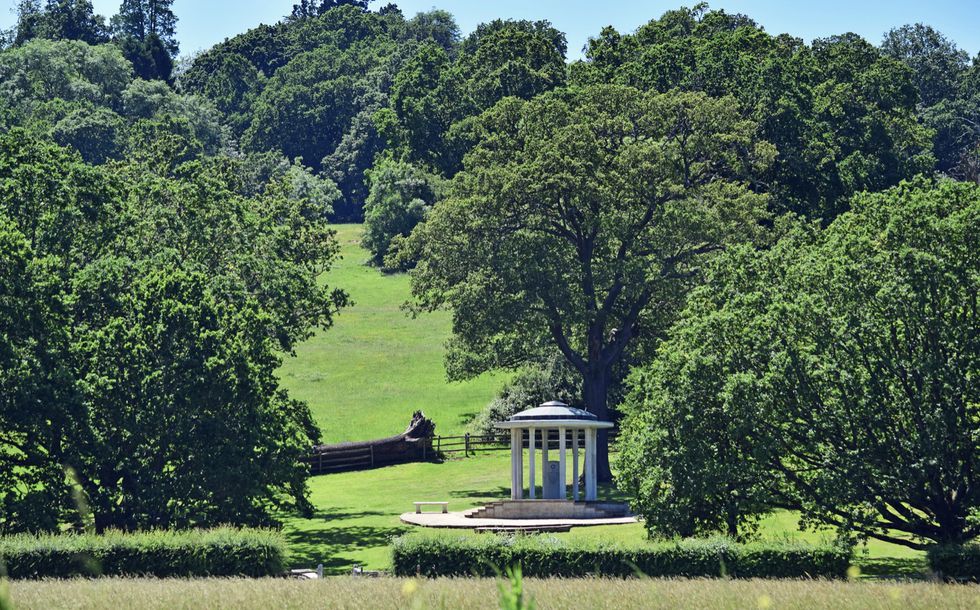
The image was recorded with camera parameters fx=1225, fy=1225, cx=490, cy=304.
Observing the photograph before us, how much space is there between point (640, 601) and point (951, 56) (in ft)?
524

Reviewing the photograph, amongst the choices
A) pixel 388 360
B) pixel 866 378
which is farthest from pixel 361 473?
pixel 866 378

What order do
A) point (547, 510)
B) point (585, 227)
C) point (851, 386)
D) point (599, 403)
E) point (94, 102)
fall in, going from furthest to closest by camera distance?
point (94, 102)
point (599, 403)
point (585, 227)
point (547, 510)
point (851, 386)

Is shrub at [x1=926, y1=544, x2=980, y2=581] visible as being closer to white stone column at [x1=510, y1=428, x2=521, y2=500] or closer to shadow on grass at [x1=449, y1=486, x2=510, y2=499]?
white stone column at [x1=510, y1=428, x2=521, y2=500]

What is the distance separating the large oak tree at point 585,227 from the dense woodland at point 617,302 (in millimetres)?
136

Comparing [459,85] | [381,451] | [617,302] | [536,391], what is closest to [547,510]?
[617,302]

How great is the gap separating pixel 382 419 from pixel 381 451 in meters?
7.91

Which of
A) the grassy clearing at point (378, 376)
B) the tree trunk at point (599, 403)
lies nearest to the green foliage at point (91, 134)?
the grassy clearing at point (378, 376)

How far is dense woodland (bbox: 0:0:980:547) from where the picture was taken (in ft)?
103

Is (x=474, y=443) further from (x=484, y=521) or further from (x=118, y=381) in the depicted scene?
(x=118, y=381)

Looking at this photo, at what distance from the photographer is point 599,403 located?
54.8m

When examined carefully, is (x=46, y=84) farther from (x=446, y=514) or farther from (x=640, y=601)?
(x=640, y=601)

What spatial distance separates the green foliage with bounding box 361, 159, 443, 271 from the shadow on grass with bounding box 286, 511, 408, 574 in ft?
199

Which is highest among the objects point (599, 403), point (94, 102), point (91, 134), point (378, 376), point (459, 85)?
point (94, 102)

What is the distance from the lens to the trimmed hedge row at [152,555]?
89.5 feet
